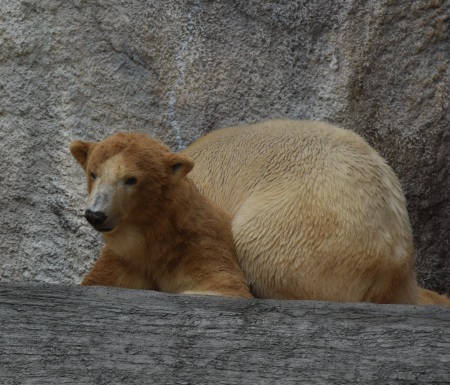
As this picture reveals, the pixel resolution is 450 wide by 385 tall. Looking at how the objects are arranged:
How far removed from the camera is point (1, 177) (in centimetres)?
523

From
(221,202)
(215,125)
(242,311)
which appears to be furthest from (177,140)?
(242,311)

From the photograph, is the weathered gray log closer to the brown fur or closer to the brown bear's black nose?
the brown bear's black nose

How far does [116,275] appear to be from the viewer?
165 inches

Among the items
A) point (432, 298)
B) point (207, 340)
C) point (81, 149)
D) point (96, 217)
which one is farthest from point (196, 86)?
point (207, 340)

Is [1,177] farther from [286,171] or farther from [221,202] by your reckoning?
[286,171]

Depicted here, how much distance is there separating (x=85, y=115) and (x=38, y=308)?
1.80 meters

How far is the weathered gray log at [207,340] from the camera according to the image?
11.3 feet

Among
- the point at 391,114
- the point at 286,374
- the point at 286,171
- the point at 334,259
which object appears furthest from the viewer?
the point at 391,114

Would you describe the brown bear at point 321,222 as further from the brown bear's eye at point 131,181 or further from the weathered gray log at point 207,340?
the brown bear's eye at point 131,181

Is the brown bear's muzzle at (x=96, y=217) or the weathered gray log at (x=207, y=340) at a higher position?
the brown bear's muzzle at (x=96, y=217)

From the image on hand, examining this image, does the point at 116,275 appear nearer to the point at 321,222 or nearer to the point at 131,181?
the point at 131,181

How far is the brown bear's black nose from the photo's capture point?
3713mm

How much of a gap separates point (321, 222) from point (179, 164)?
602 millimetres

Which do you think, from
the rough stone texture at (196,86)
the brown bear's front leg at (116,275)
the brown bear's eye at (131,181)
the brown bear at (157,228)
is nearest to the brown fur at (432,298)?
the rough stone texture at (196,86)
